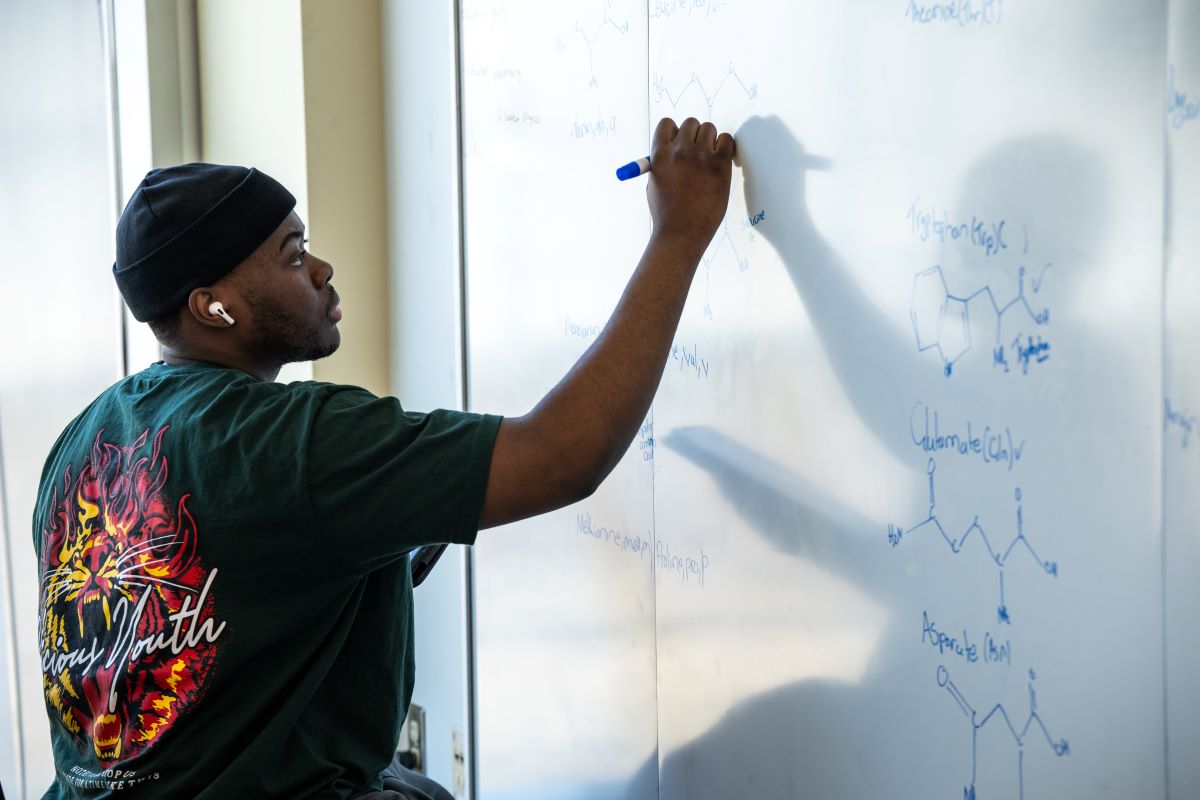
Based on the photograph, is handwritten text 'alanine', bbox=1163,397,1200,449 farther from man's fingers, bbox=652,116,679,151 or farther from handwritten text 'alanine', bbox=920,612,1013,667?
man's fingers, bbox=652,116,679,151

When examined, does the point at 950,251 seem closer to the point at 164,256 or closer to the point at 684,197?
the point at 684,197

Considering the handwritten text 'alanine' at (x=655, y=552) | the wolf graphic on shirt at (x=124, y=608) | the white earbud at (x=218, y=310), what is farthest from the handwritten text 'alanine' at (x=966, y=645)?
the white earbud at (x=218, y=310)

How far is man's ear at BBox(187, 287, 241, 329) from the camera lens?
115 centimetres

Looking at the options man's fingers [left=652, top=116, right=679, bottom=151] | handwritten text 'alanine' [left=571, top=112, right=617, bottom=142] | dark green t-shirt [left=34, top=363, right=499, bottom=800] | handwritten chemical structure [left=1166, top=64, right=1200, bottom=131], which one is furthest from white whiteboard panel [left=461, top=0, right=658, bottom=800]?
handwritten chemical structure [left=1166, top=64, right=1200, bottom=131]

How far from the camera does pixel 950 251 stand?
95 cm

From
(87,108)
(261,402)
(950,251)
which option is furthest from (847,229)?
(87,108)

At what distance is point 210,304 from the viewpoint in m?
1.15

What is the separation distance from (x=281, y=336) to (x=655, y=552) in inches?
21.1

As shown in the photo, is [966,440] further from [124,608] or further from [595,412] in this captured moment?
[124,608]

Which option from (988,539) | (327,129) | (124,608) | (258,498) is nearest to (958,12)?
(988,539)

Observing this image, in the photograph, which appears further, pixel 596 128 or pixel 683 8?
pixel 596 128

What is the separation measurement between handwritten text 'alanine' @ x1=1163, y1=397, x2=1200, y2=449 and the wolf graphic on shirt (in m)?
0.86

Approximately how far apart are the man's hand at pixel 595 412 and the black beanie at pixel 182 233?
0.42 metres

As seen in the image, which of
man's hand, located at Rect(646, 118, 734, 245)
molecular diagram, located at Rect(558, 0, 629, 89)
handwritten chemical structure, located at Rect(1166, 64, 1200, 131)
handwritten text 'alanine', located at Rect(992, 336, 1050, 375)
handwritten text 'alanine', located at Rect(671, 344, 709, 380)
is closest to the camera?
handwritten chemical structure, located at Rect(1166, 64, 1200, 131)
